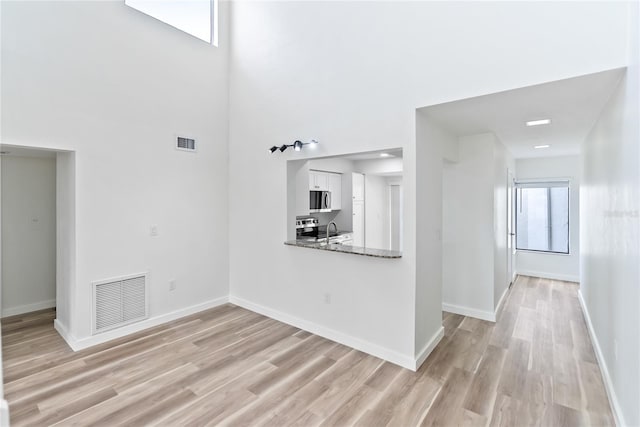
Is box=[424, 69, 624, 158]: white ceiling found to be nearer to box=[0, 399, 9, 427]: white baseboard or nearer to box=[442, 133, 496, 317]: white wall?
box=[442, 133, 496, 317]: white wall

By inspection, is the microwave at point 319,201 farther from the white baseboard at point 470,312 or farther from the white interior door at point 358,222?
the white baseboard at point 470,312

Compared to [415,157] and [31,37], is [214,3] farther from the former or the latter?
[415,157]

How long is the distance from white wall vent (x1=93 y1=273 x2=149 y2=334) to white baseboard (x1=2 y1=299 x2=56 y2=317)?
177 cm

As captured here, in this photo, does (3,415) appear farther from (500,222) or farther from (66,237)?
(500,222)

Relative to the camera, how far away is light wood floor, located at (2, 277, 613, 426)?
7.61 feet

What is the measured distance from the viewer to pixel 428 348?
127 inches

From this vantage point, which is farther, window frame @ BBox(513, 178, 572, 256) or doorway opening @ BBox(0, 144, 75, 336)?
window frame @ BBox(513, 178, 572, 256)

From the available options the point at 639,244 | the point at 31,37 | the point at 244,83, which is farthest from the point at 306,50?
the point at 639,244

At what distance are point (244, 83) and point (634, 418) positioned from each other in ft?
16.6

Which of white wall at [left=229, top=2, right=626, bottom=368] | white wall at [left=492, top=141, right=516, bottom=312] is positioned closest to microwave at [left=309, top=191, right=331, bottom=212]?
white wall at [left=229, top=2, right=626, bottom=368]

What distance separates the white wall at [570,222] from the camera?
5.96 m

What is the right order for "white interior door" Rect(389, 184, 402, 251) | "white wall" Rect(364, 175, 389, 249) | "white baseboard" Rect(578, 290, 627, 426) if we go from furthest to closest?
1. "white interior door" Rect(389, 184, 402, 251)
2. "white wall" Rect(364, 175, 389, 249)
3. "white baseboard" Rect(578, 290, 627, 426)

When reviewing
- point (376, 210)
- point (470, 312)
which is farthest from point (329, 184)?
point (470, 312)

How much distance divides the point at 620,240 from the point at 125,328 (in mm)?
4850
